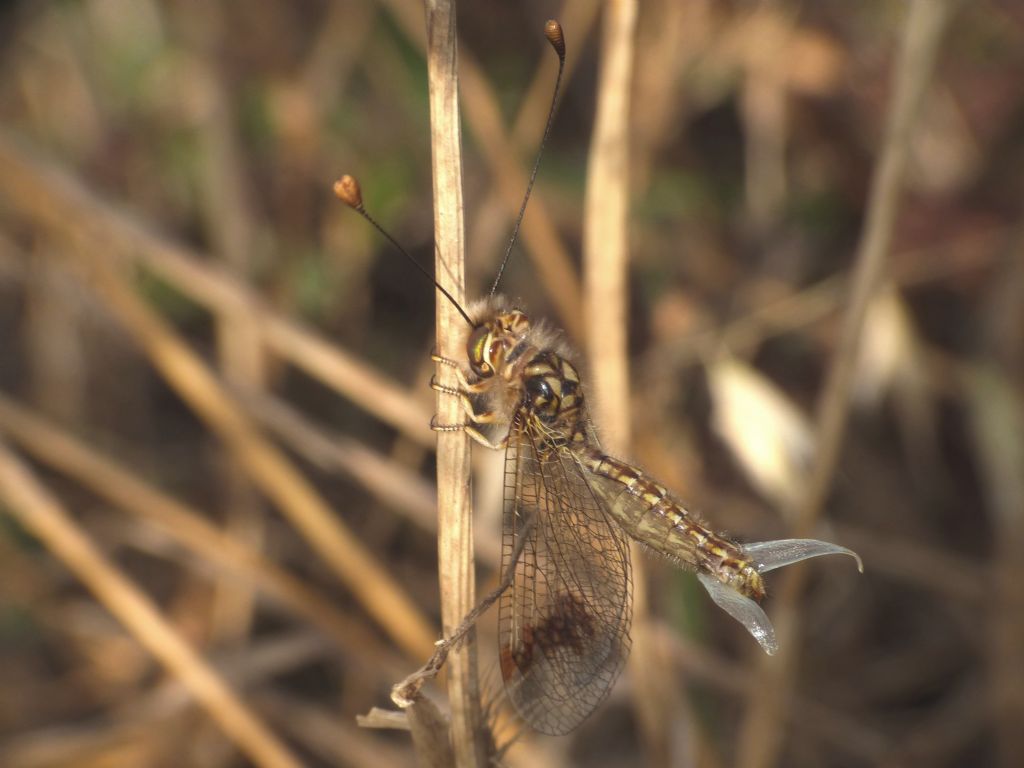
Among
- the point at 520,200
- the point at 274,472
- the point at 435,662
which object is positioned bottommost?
the point at 435,662

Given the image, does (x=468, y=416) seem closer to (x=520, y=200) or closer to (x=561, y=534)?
(x=561, y=534)

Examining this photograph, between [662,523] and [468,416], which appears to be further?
[662,523]

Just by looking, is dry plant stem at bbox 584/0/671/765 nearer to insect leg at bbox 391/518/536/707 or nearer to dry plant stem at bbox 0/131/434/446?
dry plant stem at bbox 0/131/434/446

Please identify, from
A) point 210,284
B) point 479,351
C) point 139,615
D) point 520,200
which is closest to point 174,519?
point 139,615

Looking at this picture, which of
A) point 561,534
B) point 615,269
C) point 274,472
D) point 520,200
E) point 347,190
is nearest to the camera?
point 347,190

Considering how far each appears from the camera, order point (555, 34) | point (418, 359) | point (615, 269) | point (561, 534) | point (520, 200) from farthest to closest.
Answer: point (418, 359)
point (520, 200)
point (615, 269)
point (561, 534)
point (555, 34)

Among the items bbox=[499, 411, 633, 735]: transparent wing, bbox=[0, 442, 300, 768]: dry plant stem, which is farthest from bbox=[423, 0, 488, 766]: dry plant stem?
bbox=[0, 442, 300, 768]: dry plant stem

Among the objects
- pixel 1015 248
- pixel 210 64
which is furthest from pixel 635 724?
pixel 210 64
